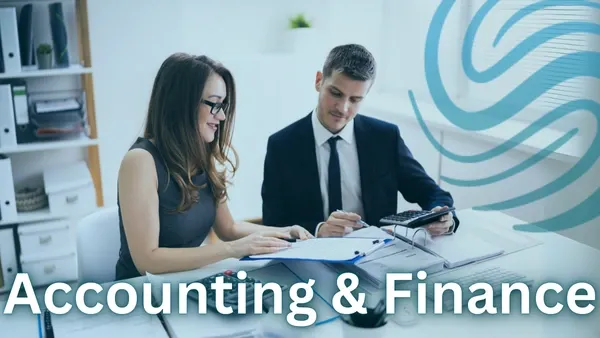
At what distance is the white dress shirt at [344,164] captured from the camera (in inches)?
73.7

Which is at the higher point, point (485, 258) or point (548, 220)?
point (485, 258)

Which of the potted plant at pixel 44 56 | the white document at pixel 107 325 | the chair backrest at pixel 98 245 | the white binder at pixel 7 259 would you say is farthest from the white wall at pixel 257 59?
the white document at pixel 107 325

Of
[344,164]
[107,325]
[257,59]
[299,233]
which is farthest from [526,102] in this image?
[107,325]

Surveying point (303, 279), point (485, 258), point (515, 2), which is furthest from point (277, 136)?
point (515, 2)

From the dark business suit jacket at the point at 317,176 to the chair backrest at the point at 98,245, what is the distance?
0.48 m

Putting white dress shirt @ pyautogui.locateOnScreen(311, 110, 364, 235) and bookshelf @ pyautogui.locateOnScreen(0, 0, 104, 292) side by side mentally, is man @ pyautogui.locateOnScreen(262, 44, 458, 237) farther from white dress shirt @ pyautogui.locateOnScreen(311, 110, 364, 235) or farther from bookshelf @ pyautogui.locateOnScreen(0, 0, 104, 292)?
bookshelf @ pyautogui.locateOnScreen(0, 0, 104, 292)

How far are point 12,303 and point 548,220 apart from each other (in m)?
1.97

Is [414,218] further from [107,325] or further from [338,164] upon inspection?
[107,325]

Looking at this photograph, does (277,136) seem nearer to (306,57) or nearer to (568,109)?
(568,109)

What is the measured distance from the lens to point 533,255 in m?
1.55

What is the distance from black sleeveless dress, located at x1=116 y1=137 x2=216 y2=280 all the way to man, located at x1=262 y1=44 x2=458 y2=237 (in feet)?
1.08

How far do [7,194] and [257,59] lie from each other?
1.43 metres

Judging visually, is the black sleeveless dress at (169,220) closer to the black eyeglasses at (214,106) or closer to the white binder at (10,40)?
the black eyeglasses at (214,106)

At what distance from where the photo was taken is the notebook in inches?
57.2
